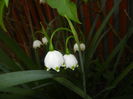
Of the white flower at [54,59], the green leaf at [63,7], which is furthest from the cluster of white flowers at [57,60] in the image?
the green leaf at [63,7]

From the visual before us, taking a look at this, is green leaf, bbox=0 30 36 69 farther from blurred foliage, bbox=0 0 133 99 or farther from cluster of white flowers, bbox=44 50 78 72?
cluster of white flowers, bbox=44 50 78 72

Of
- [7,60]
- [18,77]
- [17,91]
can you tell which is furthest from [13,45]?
[18,77]

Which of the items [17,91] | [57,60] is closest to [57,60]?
[57,60]

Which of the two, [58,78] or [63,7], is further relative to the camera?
[58,78]

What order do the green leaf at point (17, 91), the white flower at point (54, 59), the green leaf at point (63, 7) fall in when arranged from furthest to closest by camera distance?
1. the green leaf at point (17, 91)
2. the white flower at point (54, 59)
3. the green leaf at point (63, 7)

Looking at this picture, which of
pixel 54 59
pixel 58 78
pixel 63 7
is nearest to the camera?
pixel 63 7

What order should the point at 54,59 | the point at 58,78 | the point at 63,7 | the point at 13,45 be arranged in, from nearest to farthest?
the point at 63,7 → the point at 54,59 → the point at 58,78 → the point at 13,45

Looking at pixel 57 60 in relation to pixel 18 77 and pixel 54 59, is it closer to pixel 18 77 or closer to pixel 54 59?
pixel 54 59

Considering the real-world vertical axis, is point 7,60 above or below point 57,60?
above

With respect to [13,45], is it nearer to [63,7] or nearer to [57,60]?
[57,60]

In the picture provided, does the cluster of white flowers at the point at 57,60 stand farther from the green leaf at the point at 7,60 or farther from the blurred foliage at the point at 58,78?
the green leaf at the point at 7,60
